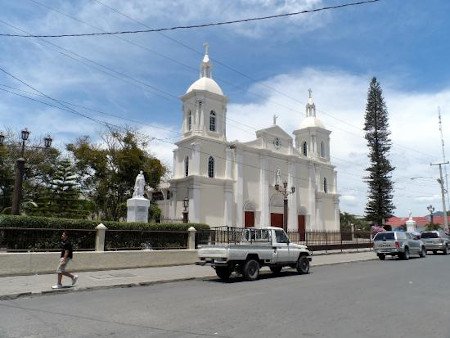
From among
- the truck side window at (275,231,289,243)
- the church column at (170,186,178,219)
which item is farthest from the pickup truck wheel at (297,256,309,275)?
the church column at (170,186,178,219)

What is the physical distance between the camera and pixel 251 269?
1478 cm

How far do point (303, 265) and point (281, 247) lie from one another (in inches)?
64.5

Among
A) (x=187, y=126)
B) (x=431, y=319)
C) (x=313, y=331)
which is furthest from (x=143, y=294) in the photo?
(x=187, y=126)

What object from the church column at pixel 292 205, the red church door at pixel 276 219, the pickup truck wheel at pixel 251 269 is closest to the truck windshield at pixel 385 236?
the pickup truck wheel at pixel 251 269

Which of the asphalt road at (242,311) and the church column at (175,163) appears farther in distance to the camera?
the church column at (175,163)

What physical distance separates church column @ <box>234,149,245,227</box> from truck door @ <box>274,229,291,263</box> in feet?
72.4

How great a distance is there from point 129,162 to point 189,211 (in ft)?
21.6

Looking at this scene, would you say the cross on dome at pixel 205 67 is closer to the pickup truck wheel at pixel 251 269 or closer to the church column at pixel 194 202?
the church column at pixel 194 202

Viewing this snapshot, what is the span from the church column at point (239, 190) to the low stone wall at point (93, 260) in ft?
58.6

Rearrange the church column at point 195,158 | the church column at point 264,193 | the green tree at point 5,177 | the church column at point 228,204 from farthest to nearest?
1. the church column at point 264,193
2. the church column at point 228,204
3. the church column at point 195,158
4. the green tree at point 5,177

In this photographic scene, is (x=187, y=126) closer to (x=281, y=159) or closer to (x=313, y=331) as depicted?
(x=281, y=159)

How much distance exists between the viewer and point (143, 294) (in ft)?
37.4

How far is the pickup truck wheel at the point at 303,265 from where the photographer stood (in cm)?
1684

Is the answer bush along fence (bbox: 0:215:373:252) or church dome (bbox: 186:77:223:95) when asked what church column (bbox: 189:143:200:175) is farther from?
bush along fence (bbox: 0:215:373:252)
